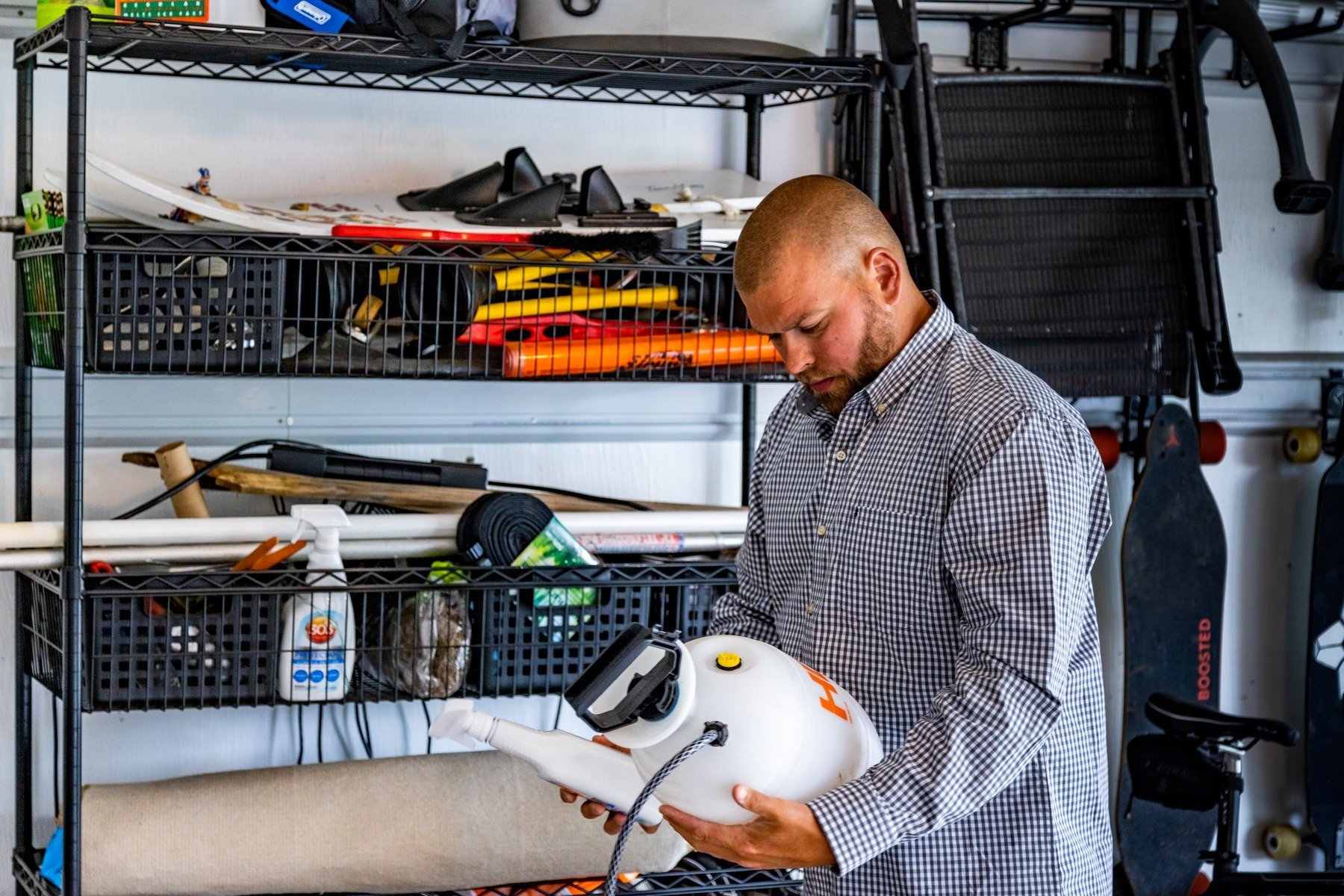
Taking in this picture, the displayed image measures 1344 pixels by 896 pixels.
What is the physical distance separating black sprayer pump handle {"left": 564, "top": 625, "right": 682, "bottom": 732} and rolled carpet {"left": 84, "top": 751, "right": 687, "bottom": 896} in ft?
3.03

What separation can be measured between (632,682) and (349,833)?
967mm

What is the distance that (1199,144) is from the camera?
8.59 ft

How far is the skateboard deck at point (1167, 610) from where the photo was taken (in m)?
2.63

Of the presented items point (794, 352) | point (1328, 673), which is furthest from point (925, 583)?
point (1328, 673)

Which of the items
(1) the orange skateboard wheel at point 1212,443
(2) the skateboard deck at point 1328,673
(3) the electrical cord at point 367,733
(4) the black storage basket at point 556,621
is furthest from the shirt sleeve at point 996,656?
(2) the skateboard deck at point 1328,673

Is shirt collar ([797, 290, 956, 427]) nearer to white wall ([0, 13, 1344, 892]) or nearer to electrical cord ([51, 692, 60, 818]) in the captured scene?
white wall ([0, 13, 1344, 892])

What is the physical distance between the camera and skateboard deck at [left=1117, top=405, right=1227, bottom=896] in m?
2.63

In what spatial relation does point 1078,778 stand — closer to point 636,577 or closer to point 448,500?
point 636,577

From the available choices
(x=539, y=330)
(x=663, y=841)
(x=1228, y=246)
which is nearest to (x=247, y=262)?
(x=539, y=330)

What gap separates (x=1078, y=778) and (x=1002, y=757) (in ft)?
0.78

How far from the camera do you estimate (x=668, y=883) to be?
2.19m

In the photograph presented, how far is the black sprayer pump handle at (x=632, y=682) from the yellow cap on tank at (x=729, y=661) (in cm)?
6

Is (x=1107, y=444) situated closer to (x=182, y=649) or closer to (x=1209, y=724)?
(x=1209, y=724)

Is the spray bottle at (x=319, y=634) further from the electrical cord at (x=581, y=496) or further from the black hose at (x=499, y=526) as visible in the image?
the electrical cord at (x=581, y=496)
